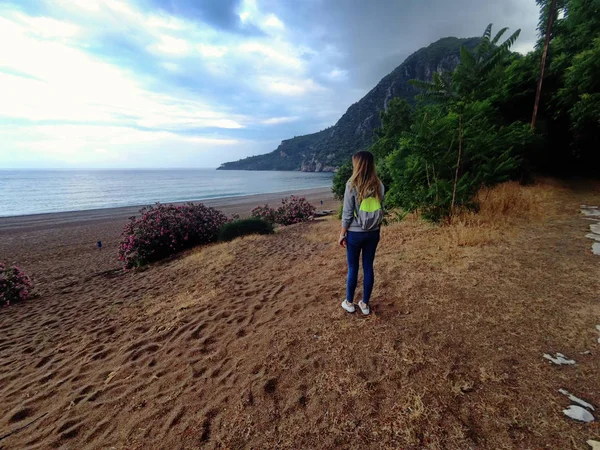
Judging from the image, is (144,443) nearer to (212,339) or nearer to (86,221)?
(212,339)

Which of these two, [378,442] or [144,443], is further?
[144,443]

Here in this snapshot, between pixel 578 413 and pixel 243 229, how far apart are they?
32.0 feet

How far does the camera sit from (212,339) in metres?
3.57

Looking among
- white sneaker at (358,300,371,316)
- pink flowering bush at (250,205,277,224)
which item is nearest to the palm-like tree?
white sneaker at (358,300,371,316)

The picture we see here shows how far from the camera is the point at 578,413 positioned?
1.93m

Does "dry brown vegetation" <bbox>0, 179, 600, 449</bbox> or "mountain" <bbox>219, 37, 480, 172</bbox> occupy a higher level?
"mountain" <bbox>219, 37, 480, 172</bbox>

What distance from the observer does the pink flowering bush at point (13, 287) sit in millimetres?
6598

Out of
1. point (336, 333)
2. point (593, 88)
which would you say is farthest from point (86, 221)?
point (593, 88)

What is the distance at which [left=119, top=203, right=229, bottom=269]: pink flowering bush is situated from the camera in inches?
360

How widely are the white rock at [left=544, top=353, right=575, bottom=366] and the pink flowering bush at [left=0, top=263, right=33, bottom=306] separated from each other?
10.5 meters

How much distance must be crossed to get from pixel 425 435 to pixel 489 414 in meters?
0.55

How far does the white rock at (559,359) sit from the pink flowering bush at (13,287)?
10480mm

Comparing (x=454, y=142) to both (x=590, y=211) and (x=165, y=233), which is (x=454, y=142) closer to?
(x=590, y=211)

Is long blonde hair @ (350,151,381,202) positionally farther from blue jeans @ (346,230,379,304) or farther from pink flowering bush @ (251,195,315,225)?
pink flowering bush @ (251,195,315,225)
